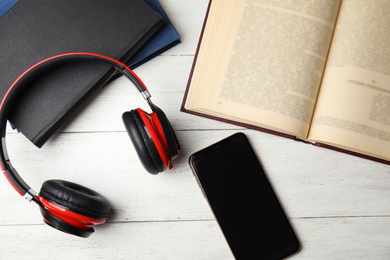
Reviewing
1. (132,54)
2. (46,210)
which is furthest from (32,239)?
(132,54)

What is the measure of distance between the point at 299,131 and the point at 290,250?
0.21 meters

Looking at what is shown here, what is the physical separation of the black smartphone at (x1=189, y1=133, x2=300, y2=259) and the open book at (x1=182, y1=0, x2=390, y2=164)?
0.23ft

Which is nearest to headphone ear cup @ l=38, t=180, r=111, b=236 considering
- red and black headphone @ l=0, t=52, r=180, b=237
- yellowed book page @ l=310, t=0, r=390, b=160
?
red and black headphone @ l=0, t=52, r=180, b=237

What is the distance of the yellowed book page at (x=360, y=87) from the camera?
54 cm

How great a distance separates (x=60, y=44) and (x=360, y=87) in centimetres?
52

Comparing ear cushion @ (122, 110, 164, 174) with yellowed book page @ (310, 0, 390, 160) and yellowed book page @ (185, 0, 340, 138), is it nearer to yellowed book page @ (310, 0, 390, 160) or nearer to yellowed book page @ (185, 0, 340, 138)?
yellowed book page @ (185, 0, 340, 138)

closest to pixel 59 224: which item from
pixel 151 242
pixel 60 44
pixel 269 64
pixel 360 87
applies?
pixel 151 242

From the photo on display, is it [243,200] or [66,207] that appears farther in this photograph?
[243,200]

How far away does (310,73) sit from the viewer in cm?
55

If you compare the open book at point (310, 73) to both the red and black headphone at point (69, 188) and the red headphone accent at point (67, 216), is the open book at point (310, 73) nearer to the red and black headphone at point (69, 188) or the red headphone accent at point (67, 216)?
the red and black headphone at point (69, 188)

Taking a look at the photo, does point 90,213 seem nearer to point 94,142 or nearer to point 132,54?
point 94,142

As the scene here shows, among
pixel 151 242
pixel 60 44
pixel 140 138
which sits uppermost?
pixel 60 44

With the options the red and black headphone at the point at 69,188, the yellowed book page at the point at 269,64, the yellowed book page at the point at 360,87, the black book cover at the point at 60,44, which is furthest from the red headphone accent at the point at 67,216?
the yellowed book page at the point at 360,87

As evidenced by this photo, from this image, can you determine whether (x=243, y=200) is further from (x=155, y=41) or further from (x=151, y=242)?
(x=155, y=41)
